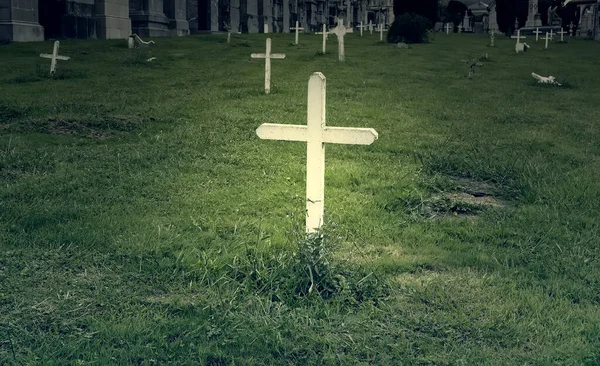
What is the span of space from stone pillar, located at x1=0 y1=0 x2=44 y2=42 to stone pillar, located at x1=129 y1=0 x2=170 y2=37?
7766 mm

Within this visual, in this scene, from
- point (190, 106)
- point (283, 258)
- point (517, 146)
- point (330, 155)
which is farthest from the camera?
point (190, 106)

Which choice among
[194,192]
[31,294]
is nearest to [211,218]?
[194,192]

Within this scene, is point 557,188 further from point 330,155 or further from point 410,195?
point 330,155

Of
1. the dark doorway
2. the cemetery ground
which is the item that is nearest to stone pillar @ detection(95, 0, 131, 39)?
the dark doorway

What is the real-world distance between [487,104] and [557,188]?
7.15 meters

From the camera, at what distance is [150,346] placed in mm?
3582

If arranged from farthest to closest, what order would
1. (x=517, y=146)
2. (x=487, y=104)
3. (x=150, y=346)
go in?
(x=487, y=104), (x=517, y=146), (x=150, y=346)

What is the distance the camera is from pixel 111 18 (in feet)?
99.0

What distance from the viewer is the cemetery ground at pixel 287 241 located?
3.71 meters

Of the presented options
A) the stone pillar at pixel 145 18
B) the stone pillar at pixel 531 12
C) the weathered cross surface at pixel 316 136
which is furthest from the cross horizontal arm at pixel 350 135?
the stone pillar at pixel 531 12

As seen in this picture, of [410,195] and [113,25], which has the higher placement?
[113,25]

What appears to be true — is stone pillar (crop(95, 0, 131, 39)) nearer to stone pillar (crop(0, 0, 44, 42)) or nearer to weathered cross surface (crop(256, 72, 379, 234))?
stone pillar (crop(0, 0, 44, 42))

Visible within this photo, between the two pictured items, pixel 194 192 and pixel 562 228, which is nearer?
pixel 562 228

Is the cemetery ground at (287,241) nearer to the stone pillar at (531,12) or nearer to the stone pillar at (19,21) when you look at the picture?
the stone pillar at (19,21)
